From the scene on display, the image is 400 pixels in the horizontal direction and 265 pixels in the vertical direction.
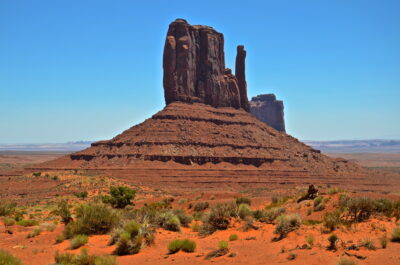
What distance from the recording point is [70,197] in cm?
4806

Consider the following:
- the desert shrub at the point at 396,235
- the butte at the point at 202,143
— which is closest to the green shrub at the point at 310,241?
the desert shrub at the point at 396,235

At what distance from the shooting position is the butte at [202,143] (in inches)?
3103

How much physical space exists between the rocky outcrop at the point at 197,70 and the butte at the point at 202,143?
0.71 feet

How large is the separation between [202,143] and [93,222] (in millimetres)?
65757

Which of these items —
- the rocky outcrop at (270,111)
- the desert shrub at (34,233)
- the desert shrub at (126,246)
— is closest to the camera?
the desert shrub at (126,246)

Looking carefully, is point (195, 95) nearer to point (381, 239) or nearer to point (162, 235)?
point (162, 235)

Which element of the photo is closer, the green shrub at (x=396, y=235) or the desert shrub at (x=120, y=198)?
the green shrub at (x=396, y=235)

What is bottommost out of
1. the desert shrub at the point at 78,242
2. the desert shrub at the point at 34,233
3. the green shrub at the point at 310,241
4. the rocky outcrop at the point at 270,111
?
the desert shrub at the point at 34,233

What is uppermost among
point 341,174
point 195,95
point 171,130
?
point 195,95

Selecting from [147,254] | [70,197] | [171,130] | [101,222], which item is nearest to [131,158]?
[171,130]

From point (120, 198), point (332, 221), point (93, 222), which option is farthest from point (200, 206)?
point (332, 221)

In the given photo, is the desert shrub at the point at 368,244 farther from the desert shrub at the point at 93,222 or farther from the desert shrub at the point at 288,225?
the desert shrub at the point at 93,222

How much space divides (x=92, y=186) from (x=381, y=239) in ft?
149

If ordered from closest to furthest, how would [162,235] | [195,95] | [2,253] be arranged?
[2,253]
[162,235]
[195,95]
